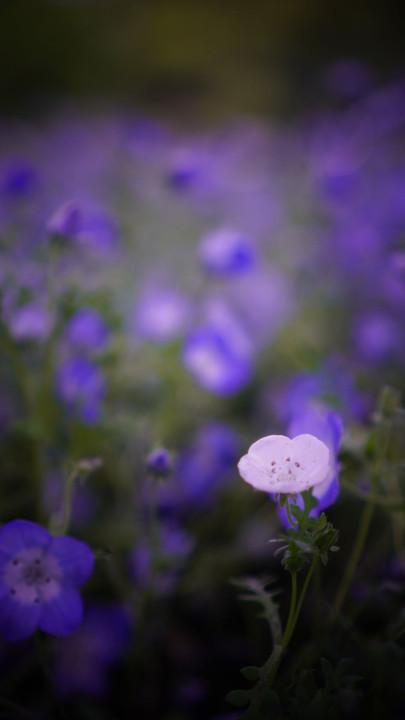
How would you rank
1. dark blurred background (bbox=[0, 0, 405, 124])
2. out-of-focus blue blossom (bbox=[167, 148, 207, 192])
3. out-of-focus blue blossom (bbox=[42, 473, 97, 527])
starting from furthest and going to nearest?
dark blurred background (bbox=[0, 0, 405, 124])
out-of-focus blue blossom (bbox=[167, 148, 207, 192])
out-of-focus blue blossom (bbox=[42, 473, 97, 527])

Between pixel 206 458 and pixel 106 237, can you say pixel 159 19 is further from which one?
pixel 206 458

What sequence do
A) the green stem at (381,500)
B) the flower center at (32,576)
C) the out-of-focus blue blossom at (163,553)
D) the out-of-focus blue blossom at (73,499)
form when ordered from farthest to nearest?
the out-of-focus blue blossom at (73,499) → the out-of-focus blue blossom at (163,553) → the green stem at (381,500) → the flower center at (32,576)

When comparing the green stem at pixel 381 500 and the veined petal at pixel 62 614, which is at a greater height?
the green stem at pixel 381 500

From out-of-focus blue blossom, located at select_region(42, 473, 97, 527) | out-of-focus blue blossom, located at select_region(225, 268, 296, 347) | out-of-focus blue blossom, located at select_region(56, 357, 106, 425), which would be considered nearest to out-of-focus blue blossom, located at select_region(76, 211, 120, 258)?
out-of-focus blue blossom, located at select_region(56, 357, 106, 425)

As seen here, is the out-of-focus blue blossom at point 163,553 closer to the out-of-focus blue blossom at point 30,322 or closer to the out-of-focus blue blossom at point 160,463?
the out-of-focus blue blossom at point 160,463

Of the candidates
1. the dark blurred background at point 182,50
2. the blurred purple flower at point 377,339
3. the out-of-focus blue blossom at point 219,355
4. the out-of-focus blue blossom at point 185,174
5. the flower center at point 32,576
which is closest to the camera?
the flower center at point 32,576

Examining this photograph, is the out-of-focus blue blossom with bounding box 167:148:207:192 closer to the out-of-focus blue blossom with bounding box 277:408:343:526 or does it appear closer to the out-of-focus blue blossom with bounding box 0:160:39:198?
the out-of-focus blue blossom with bounding box 0:160:39:198

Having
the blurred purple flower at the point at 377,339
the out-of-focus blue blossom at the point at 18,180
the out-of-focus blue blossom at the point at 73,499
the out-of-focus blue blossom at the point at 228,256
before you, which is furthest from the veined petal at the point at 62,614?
the out-of-focus blue blossom at the point at 18,180
